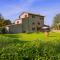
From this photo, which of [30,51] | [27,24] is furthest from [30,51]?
[27,24]

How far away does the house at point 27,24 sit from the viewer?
40531mm

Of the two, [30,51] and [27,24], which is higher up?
[27,24]

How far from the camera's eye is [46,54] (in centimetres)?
521

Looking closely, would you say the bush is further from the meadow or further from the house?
the house

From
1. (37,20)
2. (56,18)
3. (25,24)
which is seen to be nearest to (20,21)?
(25,24)

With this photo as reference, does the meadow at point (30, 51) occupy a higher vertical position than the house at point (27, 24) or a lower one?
lower

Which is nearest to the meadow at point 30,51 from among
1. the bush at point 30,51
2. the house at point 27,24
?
the bush at point 30,51

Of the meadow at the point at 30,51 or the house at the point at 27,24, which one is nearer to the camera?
the meadow at the point at 30,51

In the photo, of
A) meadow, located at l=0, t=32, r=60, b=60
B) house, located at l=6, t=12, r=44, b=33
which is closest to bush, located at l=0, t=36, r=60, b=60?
meadow, located at l=0, t=32, r=60, b=60

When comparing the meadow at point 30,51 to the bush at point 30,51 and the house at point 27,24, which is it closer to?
the bush at point 30,51

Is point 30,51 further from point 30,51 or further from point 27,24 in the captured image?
point 27,24

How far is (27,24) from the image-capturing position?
4191 centimetres

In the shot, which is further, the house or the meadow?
the house

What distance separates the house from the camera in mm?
40531
